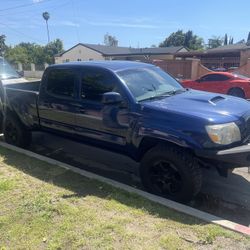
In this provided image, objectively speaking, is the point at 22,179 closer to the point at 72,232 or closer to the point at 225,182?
the point at 72,232

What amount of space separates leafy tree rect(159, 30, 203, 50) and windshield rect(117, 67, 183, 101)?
82.6 meters

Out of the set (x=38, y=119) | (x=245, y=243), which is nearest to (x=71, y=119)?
(x=38, y=119)

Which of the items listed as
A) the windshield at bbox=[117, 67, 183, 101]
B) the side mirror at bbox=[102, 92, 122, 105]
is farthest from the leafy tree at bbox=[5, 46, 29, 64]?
the side mirror at bbox=[102, 92, 122, 105]

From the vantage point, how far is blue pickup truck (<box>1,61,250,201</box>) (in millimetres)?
4121

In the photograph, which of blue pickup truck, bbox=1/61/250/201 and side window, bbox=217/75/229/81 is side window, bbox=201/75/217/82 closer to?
side window, bbox=217/75/229/81

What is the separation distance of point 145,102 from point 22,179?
2132 mm

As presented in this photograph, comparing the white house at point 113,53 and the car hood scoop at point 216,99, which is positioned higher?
the car hood scoop at point 216,99

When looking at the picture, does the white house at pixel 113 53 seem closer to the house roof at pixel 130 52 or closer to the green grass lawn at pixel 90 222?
the house roof at pixel 130 52

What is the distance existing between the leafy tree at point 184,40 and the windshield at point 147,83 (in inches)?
3252

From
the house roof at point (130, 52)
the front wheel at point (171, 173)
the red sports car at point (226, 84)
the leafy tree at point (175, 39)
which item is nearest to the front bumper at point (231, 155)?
the front wheel at point (171, 173)

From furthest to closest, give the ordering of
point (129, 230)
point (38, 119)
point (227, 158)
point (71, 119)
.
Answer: point (38, 119) < point (71, 119) < point (227, 158) < point (129, 230)

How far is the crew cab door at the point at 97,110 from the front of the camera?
488 cm

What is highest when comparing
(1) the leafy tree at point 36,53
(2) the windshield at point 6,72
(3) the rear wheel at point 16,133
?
(2) the windshield at point 6,72

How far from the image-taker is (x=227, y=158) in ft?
13.1
